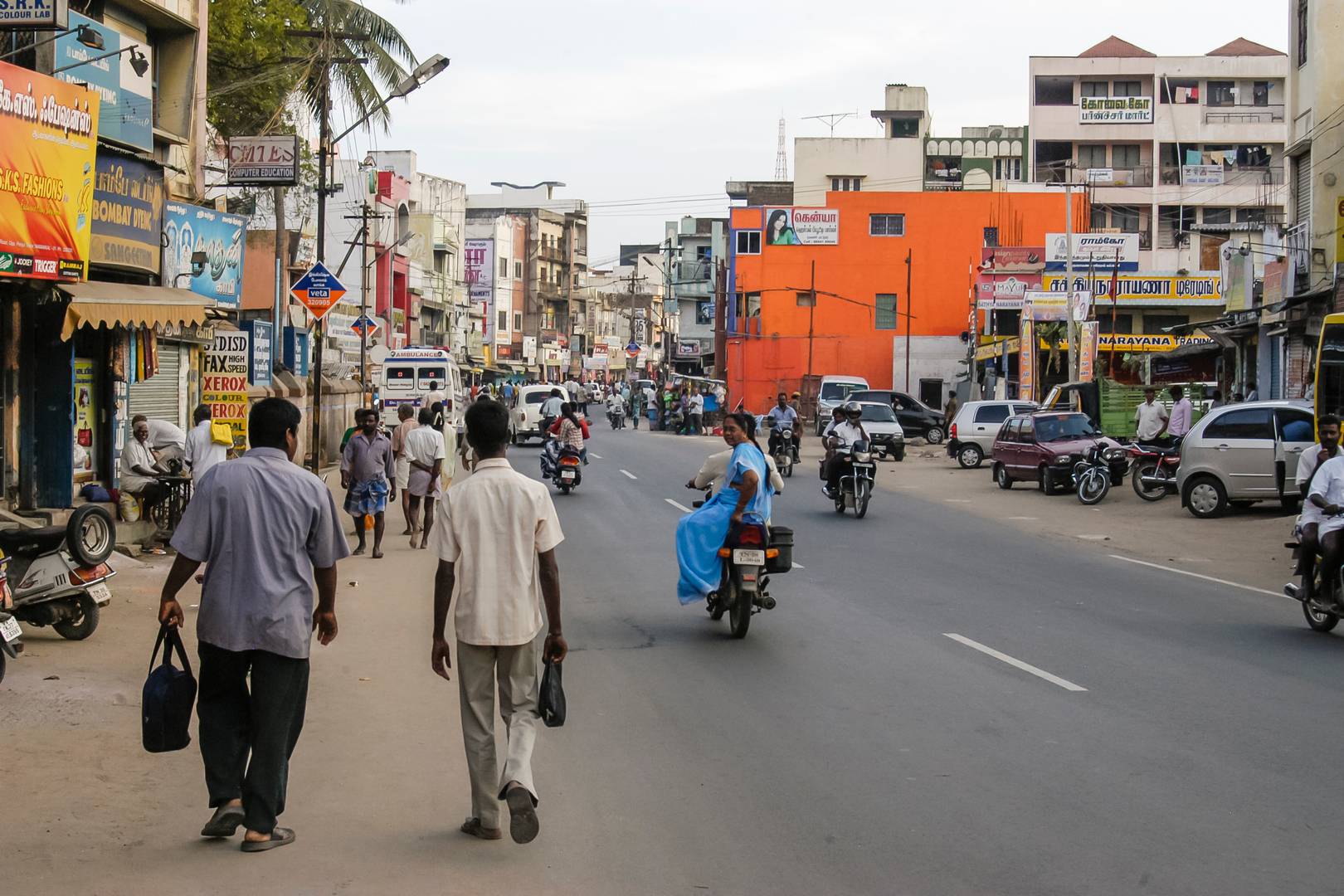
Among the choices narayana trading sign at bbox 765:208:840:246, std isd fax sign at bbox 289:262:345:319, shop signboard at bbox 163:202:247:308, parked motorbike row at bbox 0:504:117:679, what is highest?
narayana trading sign at bbox 765:208:840:246

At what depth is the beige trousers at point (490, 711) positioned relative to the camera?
5.92 meters

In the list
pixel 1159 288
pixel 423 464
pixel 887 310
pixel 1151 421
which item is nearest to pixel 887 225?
pixel 887 310

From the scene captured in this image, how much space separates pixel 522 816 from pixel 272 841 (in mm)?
1077

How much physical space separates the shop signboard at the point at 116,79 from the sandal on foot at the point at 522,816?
13944mm

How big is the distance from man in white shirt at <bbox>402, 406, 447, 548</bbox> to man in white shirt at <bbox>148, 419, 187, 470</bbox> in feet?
9.41

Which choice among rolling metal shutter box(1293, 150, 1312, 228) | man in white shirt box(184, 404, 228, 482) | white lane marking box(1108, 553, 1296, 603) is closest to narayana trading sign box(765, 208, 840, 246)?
rolling metal shutter box(1293, 150, 1312, 228)

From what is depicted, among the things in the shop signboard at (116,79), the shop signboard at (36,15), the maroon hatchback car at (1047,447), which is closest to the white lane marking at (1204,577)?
the maroon hatchback car at (1047,447)

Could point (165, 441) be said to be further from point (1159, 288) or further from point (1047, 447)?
point (1159, 288)

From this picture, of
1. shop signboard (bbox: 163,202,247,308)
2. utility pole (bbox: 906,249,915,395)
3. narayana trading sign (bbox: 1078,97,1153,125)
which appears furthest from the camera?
narayana trading sign (bbox: 1078,97,1153,125)

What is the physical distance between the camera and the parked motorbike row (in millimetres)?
10703

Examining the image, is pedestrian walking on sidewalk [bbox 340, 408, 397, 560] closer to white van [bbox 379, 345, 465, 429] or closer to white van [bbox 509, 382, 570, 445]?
white van [bbox 379, 345, 465, 429]

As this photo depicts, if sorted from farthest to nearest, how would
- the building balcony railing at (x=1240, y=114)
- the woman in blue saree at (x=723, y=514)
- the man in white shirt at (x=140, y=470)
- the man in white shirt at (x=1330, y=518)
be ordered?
the building balcony railing at (x=1240, y=114) → the man in white shirt at (x=140, y=470) → the man in white shirt at (x=1330, y=518) → the woman in blue saree at (x=723, y=514)

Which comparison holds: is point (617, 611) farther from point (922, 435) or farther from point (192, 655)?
point (922, 435)

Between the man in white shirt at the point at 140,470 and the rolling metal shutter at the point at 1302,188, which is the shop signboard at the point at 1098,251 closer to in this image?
the rolling metal shutter at the point at 1302,188
